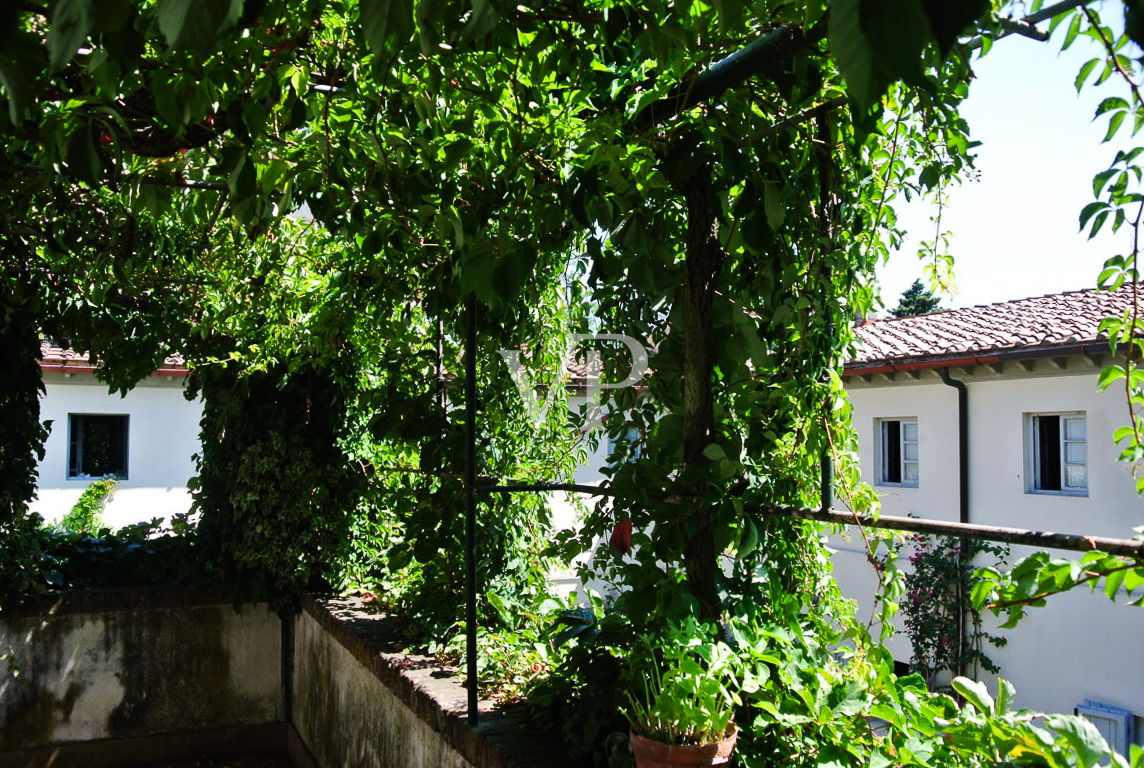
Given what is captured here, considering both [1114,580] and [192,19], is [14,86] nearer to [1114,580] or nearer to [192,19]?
[192,19]

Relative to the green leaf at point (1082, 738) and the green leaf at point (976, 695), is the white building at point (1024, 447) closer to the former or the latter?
the green leaf at point (976, 695)

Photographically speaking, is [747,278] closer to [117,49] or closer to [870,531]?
[870,531]

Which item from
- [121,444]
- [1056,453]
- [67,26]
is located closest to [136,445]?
[121,444]

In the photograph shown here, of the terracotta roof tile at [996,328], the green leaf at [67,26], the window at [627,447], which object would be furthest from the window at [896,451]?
the green leaf at [67,26]

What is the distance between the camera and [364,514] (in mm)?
A: 5809

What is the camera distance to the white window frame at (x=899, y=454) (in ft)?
37.3

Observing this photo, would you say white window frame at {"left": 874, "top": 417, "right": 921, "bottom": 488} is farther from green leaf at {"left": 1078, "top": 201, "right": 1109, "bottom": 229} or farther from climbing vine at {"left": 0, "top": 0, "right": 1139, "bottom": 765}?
green leaf at {"left": 1078, "top": 201, "right": 1109, "bottom": 229}

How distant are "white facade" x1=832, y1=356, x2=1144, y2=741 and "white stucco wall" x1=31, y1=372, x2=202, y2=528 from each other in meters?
9.86

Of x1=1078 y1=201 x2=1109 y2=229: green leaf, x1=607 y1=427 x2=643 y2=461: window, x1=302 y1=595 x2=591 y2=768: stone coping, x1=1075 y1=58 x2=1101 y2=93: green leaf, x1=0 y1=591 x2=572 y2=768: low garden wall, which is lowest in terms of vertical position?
x1=0 y1=591 x2=572 y2=768: low garden wall

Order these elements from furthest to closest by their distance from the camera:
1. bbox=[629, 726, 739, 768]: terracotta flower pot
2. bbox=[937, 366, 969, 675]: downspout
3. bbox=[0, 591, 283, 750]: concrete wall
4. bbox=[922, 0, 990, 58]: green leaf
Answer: bbox=[937, 366, 969, 675]: downspout, bbox=[0, 591, 283, 750]: concrete wall, bbox=[629, 726, 739, 768]: terracotta flower pot, bbox=[922, 0, 990, 58]: green leaf

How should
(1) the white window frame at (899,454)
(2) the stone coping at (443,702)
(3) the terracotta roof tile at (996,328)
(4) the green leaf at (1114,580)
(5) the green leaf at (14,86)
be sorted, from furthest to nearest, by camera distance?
(1) the white window frame at (899,454) → (3) the terracotta roof tile at (996,328) → (2) the stone coping at (443,702) → (4) the green leaf at (1114,580) → (5) the green leaf at (14,86)

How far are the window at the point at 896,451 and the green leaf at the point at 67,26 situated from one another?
11.5 metres

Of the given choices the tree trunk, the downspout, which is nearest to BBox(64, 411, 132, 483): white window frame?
the downspout

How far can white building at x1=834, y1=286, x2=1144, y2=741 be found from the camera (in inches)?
341
